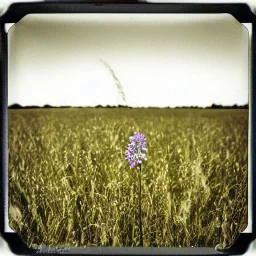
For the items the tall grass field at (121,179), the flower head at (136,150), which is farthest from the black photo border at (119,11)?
the flower head at (136,150)

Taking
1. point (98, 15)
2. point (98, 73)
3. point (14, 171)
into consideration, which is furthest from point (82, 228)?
point (98, 15)

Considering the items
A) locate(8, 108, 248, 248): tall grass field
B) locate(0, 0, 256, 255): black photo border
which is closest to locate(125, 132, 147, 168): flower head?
locate(8, 108, 248, 248): tall grass field

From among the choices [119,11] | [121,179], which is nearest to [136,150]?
[121,179]

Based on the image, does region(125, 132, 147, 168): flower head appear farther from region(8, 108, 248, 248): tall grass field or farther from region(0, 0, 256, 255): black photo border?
region(0, 0, 256, 255): black photo border

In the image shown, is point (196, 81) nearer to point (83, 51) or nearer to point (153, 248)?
point (83, 51)

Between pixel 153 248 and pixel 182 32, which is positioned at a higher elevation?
pixel 182 32

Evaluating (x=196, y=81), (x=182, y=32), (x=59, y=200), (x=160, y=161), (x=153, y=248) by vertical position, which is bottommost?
(x=153, y=248)

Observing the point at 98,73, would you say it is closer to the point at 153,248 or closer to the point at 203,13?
the point at 203,13
